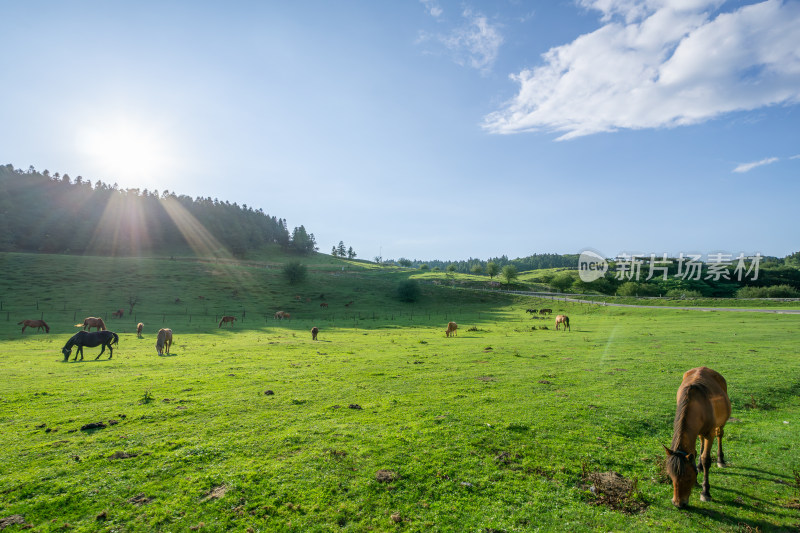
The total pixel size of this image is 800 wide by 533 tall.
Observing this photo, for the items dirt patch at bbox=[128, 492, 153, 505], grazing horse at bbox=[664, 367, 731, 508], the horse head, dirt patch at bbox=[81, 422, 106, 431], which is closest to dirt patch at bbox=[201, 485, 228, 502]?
dirt patch at bbox=[128, 492, 153, 505]

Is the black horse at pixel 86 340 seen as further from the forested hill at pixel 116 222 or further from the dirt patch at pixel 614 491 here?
the forested hill at pixel 116 222

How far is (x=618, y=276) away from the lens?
137 m

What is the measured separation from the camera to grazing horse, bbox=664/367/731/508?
A: 6.95 m

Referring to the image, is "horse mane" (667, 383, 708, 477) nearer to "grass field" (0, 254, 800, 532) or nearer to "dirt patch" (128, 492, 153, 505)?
"grass field" (0, 254, 800, 532)

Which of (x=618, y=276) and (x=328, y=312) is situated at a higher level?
(x=618, y=276)

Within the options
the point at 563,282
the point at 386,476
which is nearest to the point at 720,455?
the point at 386,476

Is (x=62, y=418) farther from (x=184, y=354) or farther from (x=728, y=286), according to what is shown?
(x=728, y=286)

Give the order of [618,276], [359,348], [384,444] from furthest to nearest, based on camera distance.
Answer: [618,276] → [359,348] → [384,444]

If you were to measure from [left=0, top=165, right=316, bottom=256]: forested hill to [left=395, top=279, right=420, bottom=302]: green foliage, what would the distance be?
297ft

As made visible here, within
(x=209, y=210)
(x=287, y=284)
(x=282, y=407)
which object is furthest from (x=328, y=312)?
Result: (x=209, y=210)

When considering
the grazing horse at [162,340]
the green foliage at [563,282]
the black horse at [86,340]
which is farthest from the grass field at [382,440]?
the green foliage at [563,282]

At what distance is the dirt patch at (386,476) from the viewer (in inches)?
305

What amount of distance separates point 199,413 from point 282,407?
8.82ft

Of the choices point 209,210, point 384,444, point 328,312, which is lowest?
point 328,312
